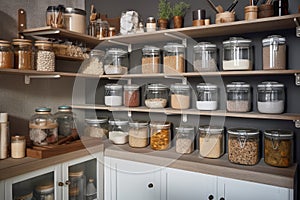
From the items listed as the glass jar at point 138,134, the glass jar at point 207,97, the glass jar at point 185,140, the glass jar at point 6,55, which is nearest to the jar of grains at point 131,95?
Answer: the glass jar at point 138,134

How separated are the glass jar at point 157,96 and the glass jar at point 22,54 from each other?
879 mm

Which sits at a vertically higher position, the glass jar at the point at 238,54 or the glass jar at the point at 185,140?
the glass jar at the point at 238,54

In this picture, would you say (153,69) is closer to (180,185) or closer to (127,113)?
(127,113)

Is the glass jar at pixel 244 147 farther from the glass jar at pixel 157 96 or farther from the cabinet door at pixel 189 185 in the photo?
the glass jar at pixel 157 96

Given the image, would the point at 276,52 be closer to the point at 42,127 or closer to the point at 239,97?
the point at 239,97

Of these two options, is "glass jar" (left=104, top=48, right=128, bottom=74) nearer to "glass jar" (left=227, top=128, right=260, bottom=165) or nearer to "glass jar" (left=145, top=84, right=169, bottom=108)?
"glass jar" (left=145, top=84, right=169, bottom=108)

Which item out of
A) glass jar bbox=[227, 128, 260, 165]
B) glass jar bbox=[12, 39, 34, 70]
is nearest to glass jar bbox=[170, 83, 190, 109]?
glass jar bbox=[227, 128, 260, 165]

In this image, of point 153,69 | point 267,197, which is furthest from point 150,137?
point 267,197

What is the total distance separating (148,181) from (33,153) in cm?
81

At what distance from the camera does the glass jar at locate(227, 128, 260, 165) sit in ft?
5.95

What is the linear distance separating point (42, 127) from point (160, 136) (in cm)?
85

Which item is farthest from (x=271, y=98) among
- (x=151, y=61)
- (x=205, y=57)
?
(x=151, y=61)

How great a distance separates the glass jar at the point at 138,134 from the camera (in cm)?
226

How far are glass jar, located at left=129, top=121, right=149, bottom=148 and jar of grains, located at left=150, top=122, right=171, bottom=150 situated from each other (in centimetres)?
8
